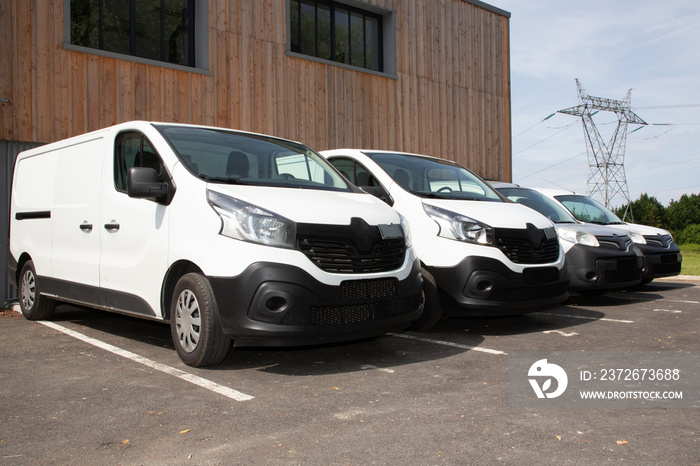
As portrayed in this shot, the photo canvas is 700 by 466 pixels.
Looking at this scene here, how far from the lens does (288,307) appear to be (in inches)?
182

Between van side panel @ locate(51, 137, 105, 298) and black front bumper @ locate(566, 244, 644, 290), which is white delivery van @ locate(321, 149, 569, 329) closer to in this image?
black front bumper @ locate(566, 244, 644, 290)

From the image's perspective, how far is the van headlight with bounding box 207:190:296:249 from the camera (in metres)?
4.70

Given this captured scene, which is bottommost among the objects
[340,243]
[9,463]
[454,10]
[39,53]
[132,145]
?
[9,463]

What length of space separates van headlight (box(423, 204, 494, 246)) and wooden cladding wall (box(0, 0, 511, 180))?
6279 mm

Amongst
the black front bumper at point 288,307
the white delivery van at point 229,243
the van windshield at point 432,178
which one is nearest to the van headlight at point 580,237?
the van windshield at point 432,178

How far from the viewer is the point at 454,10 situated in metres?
16.2

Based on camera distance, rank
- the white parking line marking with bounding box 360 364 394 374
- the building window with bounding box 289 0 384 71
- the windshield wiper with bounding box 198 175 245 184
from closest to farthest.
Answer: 1. the white parking line marking with bounding box 360 364 394 374
2. the windshield wiper with bounding box 198 175 245 184
3. the building window with bounding box 289 0 384 71

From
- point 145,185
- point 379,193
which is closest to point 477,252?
point 379,193

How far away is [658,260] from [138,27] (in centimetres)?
940

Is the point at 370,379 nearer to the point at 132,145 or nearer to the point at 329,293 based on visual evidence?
the point at 329,293

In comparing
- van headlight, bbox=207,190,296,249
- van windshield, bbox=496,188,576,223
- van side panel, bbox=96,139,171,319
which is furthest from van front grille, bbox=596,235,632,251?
van side panel, bbox=96,139,171,319

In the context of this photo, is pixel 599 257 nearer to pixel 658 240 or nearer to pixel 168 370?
pixel 658 240

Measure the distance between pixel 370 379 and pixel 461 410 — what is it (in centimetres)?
101

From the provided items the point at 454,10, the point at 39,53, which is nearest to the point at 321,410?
the point at 39,53
